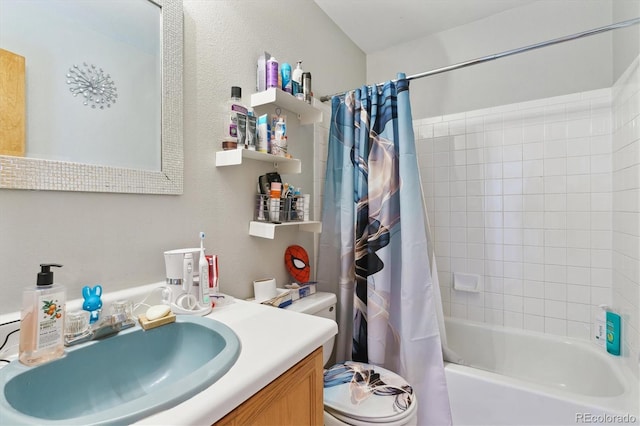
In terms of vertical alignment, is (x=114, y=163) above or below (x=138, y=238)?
above

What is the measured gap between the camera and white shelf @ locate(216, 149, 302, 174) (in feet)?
3.96

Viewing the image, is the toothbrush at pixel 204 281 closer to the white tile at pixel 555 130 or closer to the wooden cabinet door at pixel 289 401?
the wooden cabinet door at pixel 289 401

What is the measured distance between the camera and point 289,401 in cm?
73

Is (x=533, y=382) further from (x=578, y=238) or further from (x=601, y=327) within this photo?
(x=578, y=238)

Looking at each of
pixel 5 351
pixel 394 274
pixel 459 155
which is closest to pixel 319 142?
pixel 394 274

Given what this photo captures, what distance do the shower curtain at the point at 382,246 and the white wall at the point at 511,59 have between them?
33.5 inches

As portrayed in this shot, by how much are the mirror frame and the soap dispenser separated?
10.1 inches

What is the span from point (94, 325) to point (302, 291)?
0.89 meters

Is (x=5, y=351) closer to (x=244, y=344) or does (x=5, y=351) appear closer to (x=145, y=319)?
(x=145, y=319)

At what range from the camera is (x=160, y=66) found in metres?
1.05

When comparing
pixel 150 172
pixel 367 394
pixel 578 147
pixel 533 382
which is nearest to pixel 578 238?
pixel 578 147

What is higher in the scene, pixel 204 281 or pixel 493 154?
pixel 493 154

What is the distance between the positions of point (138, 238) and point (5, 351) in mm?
393

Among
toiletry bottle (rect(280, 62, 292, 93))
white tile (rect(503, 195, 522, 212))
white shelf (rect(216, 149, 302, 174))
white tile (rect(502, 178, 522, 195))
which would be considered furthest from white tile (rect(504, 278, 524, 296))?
toiletry bottle (rect(280, 62, 292, 93))
